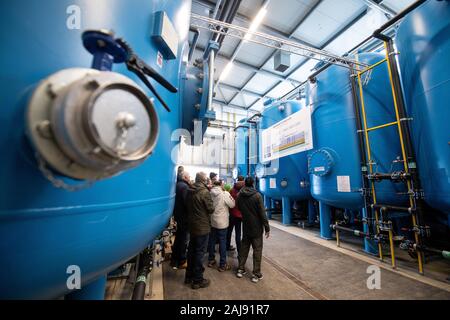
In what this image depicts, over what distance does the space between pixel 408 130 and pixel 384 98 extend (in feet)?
2.86

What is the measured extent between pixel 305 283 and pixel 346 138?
8.31ft

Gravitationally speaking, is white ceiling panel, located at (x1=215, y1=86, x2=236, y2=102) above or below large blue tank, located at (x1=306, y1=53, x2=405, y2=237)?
above

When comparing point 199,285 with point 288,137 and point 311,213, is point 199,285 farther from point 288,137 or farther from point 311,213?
point 311,213

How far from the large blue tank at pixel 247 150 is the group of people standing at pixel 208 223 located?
172 inches

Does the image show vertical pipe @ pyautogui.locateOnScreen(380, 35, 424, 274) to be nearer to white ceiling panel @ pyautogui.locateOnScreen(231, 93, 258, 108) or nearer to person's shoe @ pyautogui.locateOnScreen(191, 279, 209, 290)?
person's shoe @ pyautogui.locateOnScreen(191, 279, 209, 290)

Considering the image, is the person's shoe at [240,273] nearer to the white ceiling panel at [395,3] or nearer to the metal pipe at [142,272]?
the metal pipe at [142,272]

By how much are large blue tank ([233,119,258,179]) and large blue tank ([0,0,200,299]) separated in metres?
6.35

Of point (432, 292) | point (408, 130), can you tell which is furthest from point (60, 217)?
point (408, 130)

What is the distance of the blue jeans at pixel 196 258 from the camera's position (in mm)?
2164

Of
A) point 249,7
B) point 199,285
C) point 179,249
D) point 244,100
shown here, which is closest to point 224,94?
point 244,100

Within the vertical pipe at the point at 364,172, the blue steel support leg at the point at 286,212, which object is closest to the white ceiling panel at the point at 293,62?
the vertical pipe at the point at 364,172

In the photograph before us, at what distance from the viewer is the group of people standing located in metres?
2.28

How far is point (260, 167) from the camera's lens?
5984 mm

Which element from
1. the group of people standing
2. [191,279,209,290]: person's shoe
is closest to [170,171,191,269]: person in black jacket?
the group of people standing
